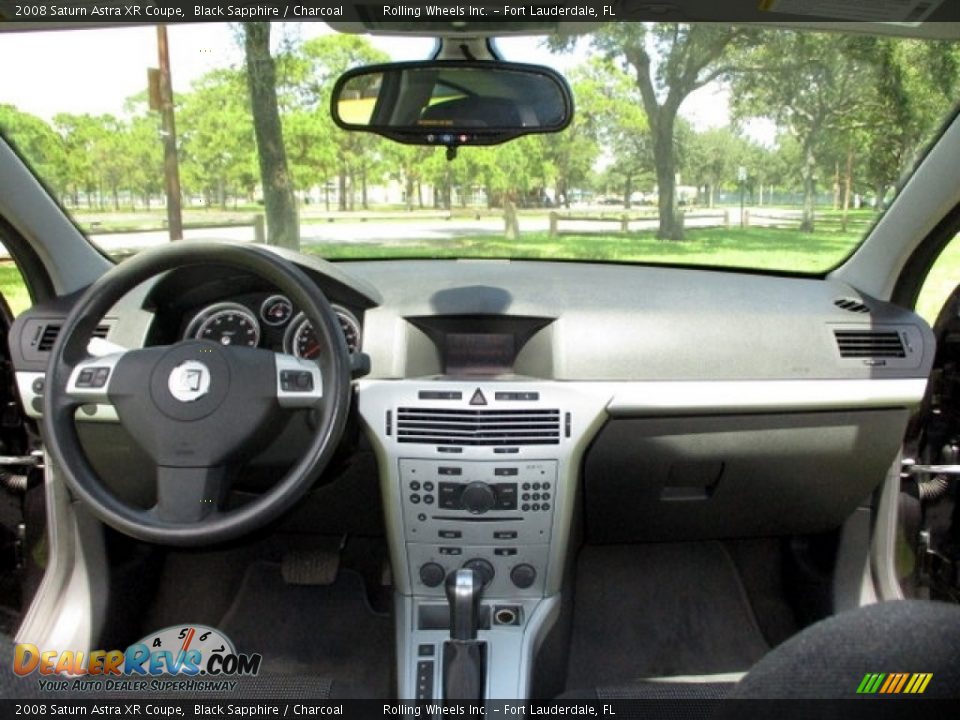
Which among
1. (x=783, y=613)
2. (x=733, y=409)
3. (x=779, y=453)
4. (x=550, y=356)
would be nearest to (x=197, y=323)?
(x=550, y=356)

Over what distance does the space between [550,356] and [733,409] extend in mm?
601

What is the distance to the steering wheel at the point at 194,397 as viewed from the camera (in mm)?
2039

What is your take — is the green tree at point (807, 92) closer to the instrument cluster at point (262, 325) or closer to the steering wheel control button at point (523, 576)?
the steering wheel control button at point (523, 576)

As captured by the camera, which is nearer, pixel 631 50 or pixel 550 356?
pixel 550 356

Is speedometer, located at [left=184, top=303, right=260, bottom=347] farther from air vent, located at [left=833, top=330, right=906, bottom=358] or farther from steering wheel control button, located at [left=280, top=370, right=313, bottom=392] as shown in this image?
air vent, located at [left=833, top=330, right=906, bottom=358]

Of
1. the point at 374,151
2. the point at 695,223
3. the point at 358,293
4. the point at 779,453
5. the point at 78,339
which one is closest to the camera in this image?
the point at 78,339

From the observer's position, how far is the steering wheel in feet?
6.69

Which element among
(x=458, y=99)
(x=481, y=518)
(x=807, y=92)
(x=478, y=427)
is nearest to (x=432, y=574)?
(x=481, y=518)

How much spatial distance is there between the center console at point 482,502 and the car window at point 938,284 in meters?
1.21

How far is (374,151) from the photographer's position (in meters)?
2.94

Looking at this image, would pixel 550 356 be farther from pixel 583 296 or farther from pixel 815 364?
pixel 815 364

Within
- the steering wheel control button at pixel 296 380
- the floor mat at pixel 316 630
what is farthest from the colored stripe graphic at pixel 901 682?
the floor mat at pixel 316 630

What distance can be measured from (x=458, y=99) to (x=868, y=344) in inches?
59.4

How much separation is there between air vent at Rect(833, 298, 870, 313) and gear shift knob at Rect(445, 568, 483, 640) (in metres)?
1.48
